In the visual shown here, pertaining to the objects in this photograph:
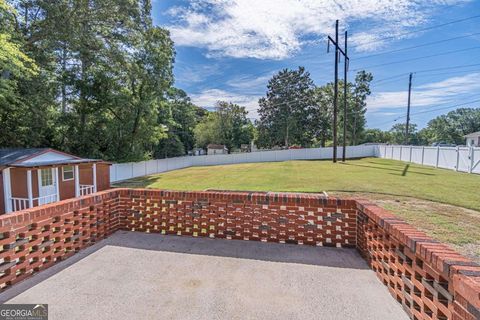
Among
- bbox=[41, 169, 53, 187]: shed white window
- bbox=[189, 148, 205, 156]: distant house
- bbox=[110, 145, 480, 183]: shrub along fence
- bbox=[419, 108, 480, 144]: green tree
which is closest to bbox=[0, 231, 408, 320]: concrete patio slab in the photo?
bbox=[41, 169, 53, 187]: shed white window

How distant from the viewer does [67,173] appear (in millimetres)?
12320

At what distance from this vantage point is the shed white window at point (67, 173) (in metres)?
12.1

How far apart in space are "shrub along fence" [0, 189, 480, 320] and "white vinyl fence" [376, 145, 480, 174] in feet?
46.4

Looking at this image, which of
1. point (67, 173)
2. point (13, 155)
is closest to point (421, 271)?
point (13, 155)

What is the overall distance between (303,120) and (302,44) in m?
21.4

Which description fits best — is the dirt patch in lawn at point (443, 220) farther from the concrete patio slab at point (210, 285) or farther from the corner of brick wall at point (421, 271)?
the concrete patio slab at point (210, 285)

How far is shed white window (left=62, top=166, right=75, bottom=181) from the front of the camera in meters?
12.1

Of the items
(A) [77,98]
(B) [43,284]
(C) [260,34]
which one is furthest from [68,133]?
(B) [43,284]

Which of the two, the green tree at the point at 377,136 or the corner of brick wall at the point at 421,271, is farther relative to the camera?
the green tree at the point at 377,136

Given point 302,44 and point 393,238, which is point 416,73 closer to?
point 302,44

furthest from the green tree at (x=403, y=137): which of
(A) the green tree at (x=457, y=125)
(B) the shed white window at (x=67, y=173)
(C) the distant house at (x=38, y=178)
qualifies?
(B) the shed white window at (x=67, y=173)

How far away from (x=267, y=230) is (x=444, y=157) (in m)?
17.1

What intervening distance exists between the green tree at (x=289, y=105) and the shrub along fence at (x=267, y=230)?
34.9m

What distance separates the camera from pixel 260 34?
15.3m
